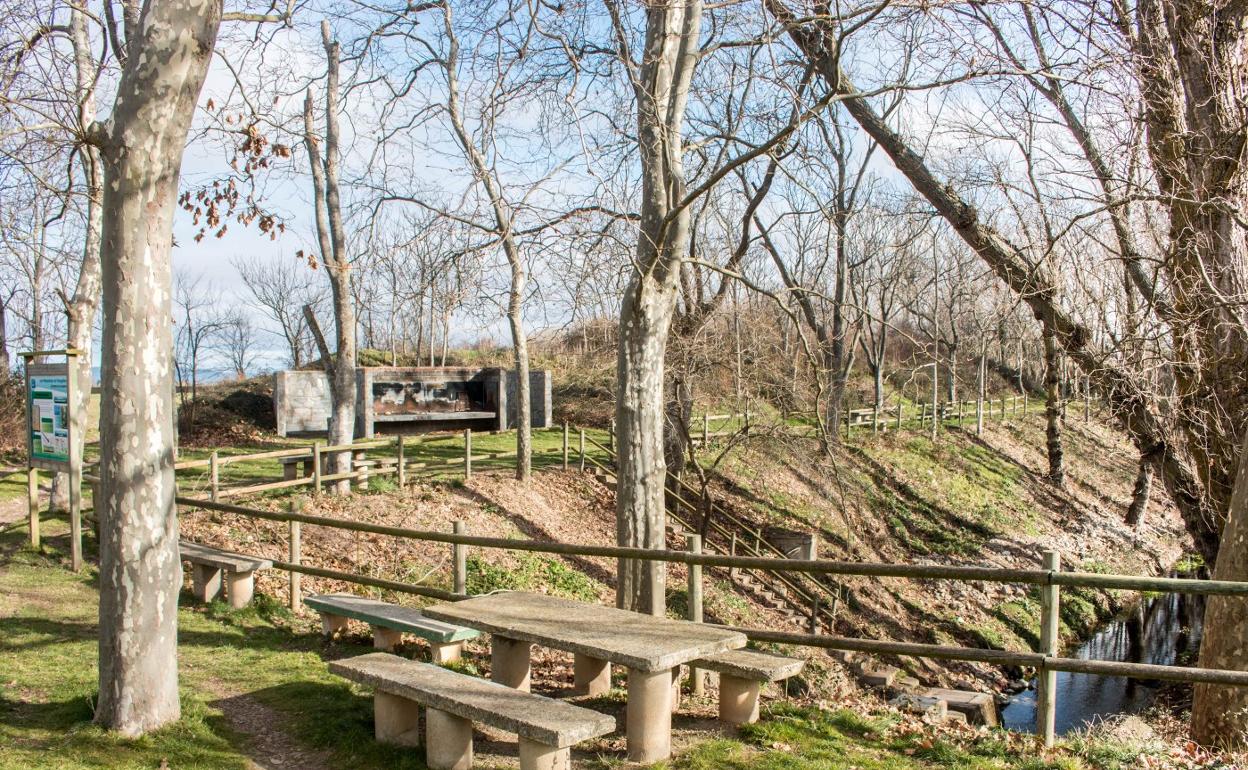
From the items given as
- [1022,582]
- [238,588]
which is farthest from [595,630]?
[238,588]

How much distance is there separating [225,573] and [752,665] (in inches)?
231

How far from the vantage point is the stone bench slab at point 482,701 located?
14.3ft

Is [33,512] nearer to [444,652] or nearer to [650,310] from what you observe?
[444,652]

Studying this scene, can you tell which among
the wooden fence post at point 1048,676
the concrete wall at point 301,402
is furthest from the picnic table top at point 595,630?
the concrete wall at point 301,402

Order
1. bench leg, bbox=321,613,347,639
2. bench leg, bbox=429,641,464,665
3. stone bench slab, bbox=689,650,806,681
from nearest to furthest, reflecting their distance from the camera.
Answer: stone bench slab, bbox=689,650,806,681, bench leg, bbox=429,641,464,665, bench leg, bbox=321,613,347,639

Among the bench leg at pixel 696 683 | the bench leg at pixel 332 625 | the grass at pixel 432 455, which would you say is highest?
the grass at pixel 432 455

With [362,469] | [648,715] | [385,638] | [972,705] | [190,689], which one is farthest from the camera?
[362,469]

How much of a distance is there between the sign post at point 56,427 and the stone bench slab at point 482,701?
663 cm

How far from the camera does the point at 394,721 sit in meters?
5.39

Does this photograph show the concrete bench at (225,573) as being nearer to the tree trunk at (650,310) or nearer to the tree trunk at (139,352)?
the tree trunk at (139,352)

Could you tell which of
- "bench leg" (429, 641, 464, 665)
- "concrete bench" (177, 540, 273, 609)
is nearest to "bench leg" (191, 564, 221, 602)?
"concrete bench" (177, 540, 273, 609)

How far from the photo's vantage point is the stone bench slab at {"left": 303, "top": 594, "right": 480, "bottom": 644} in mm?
6793

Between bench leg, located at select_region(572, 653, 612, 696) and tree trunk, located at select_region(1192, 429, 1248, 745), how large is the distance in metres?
4.50

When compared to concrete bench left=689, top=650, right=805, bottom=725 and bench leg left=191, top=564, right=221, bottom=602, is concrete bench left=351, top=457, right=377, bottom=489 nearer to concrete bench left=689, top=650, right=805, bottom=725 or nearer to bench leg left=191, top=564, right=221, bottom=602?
bench leg left=191, top=564, right=221, bottom=602
